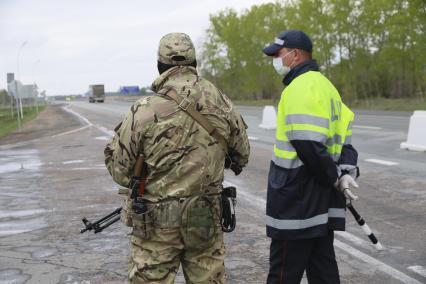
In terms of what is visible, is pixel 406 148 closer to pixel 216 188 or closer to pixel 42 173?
pixel 42 173

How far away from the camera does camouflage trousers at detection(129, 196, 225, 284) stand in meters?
2.87

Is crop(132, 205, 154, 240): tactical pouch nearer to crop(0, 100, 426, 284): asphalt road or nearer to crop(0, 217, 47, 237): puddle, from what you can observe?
crop(0, 100, 426, 284): asphalt road

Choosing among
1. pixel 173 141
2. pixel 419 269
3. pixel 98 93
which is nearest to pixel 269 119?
pixel 419 269

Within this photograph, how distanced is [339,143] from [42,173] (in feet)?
31.7

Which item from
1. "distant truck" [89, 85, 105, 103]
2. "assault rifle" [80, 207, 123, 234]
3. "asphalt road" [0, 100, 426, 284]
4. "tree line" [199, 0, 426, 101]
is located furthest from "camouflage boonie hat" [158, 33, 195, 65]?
"distant truck" [89, 85, 105, 103]

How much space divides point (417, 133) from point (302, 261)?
1023cm

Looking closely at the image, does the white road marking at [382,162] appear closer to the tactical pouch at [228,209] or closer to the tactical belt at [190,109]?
the tactical pouch at [228,209]

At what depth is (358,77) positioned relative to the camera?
41375 millimetres

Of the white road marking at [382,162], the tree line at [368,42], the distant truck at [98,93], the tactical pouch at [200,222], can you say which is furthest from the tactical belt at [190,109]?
the distant truck at [98,93]

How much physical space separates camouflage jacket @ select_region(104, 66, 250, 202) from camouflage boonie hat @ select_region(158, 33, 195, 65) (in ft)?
0.14

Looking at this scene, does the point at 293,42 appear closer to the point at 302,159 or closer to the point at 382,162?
the point at 302,159

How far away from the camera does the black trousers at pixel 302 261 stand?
10.7ft

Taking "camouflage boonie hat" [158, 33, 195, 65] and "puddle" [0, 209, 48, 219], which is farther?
"puddle" [0, 209, 48, 219]

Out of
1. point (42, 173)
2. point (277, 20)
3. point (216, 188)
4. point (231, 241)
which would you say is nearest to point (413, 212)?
point (231, 241)
